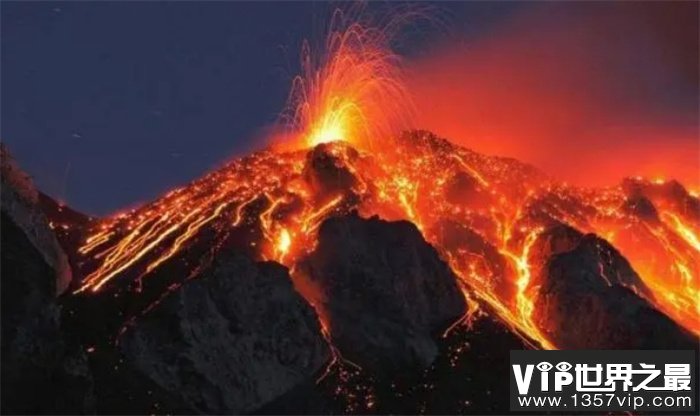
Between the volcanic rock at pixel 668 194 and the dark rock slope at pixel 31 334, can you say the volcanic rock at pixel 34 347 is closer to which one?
the dark rock slope at pixel 31 334

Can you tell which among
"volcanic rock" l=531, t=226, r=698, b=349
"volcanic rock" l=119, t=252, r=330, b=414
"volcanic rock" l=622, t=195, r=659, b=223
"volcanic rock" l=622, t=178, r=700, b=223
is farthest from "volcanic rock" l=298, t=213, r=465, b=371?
"volcanic rock" l=622, t=178, r=700, b=223

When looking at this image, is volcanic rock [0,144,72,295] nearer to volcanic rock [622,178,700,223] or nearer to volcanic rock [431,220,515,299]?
volcanic rock [431,220,515,299]

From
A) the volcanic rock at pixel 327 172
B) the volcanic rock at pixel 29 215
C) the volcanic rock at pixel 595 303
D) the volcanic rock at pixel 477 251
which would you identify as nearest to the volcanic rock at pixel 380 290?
the volcanic rock at pixel 595 303

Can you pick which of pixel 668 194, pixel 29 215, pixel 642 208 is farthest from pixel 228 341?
pixel 668 194

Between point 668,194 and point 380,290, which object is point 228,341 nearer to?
point 380,290

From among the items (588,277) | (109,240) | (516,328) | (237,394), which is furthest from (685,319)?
(109,240)
